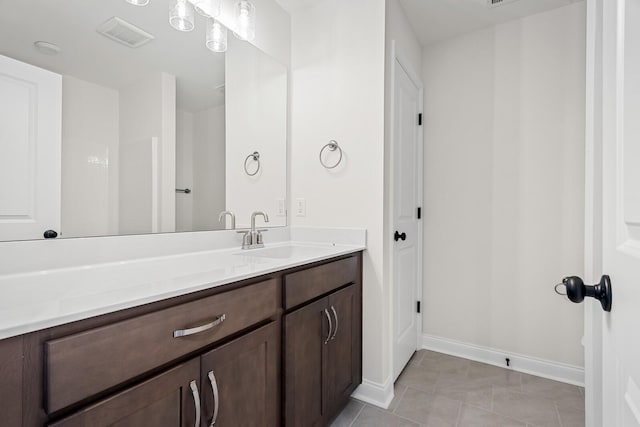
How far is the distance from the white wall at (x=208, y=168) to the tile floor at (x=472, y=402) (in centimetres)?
127

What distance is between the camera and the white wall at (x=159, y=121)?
124 centimetres

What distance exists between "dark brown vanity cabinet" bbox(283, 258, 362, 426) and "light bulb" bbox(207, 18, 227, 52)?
4.19 feet

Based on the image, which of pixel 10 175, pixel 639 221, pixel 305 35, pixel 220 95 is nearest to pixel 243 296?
pixel 10 175

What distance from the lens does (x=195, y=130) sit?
153 centimetres

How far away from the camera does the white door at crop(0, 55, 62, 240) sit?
94 cm

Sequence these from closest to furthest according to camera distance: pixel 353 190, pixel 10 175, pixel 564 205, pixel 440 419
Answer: pixel 10 175 → pixel 440 419 → pixel 353 190 → pixel 564 205

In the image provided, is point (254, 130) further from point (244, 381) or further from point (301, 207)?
point (244, 381)

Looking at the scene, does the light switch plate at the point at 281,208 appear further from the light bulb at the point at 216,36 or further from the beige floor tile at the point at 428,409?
the beige floor tile at the point at 428,409

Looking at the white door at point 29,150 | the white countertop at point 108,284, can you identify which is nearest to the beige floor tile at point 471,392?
the white countertop at point 108,284

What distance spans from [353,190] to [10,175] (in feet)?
4.85

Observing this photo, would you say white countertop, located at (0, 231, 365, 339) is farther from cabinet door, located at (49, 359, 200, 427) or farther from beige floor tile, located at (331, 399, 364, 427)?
beige floor tile, located at (331, 399, 364, 427)

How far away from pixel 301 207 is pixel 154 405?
143 centimetres

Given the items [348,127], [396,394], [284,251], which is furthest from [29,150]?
[396,394]

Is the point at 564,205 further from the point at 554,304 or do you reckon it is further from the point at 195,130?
the point at 195,130
